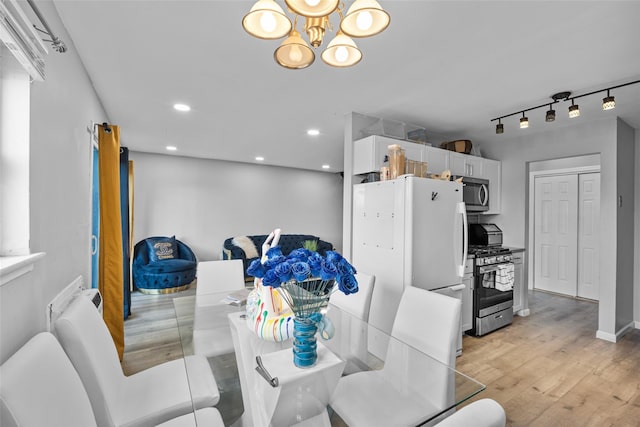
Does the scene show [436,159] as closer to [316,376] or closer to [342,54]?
[342,54]

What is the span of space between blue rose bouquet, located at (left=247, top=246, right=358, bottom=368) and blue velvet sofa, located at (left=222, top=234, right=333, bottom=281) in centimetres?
415

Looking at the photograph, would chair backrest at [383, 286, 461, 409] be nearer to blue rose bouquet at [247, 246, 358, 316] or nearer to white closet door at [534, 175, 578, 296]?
blue rose bouquet at [247, 246, 358, 316]

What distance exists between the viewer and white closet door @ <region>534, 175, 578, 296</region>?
4848 millimetres

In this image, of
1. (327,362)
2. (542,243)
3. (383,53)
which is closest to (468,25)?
(383,53)

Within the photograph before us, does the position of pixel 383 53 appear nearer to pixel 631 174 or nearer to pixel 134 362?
pixel 134 362

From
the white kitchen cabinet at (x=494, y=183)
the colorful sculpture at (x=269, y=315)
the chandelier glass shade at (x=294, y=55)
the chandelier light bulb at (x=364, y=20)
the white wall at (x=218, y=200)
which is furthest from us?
the white wall at (x=218, y=200)

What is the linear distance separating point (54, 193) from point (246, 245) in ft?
14.1

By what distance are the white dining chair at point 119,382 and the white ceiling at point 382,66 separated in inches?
64.6

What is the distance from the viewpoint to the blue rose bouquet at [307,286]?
3.87 feet

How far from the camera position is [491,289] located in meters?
3.36

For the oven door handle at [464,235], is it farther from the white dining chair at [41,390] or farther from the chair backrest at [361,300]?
the white dining chair at [41,390]

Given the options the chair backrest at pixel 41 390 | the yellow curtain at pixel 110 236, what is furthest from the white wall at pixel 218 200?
the chair backrest at pixel 41 390

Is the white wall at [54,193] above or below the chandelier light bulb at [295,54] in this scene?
below

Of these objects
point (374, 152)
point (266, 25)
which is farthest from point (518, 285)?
point (266, 25)
